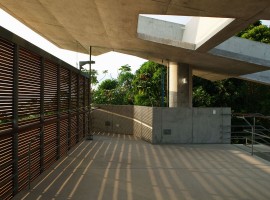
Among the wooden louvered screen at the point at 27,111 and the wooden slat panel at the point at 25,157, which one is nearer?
the wooden louvered screen at the point at 27,111

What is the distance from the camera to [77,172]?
25.3 ft

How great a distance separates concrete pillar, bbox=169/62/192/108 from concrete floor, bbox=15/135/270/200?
178 inches

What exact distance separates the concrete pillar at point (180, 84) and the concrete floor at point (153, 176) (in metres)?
4.52

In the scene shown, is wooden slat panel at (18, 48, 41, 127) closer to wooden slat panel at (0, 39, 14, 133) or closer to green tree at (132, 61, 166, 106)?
wooden slat panel at (0, 39, 14, 133)

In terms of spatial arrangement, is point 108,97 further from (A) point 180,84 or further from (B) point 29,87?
(B) point 29,87

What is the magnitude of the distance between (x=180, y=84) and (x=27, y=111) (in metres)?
9.74

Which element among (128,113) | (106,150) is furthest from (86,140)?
(128,113)

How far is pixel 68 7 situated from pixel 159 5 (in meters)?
3.02

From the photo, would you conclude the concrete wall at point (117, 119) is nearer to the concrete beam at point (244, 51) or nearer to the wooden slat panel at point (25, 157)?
the concrete beam at point (244, 51)

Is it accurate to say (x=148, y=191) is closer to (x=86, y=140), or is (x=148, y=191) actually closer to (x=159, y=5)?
(x=159, y=5)

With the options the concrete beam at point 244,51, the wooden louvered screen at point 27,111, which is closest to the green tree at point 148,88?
the concrete beam at point 244,51

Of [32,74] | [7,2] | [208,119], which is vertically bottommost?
[208,119]

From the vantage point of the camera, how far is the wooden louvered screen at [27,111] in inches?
207

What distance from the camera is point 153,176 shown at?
24.3ft
